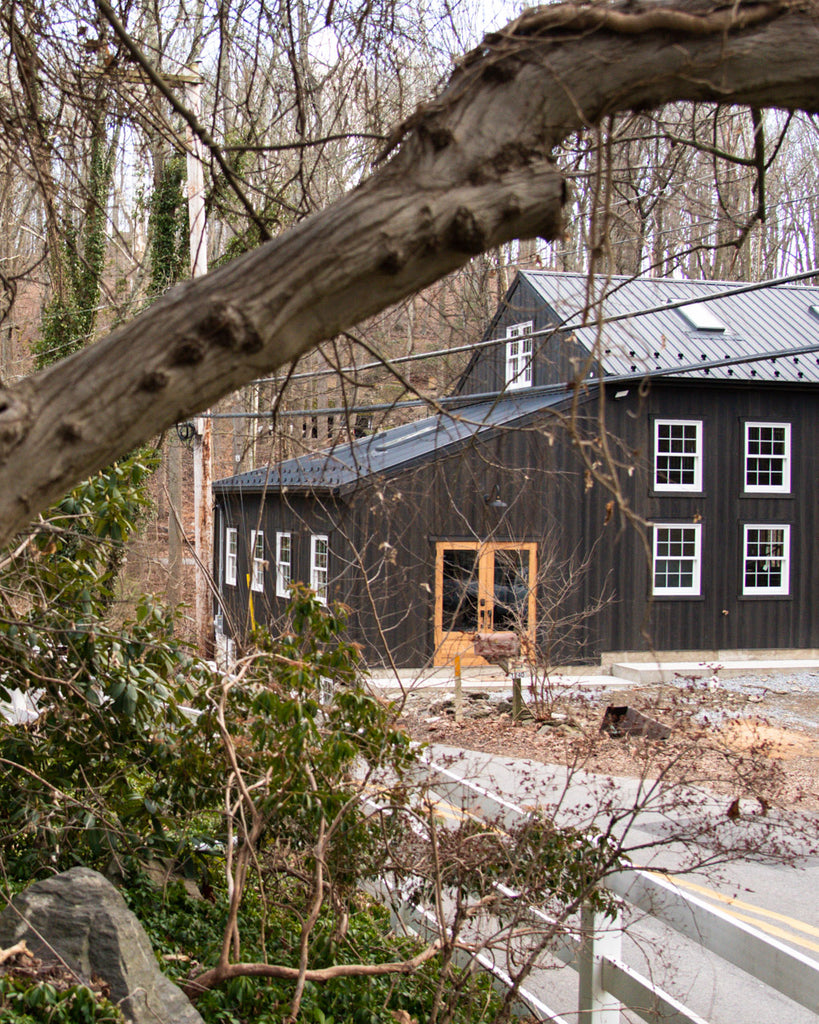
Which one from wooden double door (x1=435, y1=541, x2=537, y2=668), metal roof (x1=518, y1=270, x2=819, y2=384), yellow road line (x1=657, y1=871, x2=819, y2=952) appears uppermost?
metal roof (x1=518, y1=270, x2=819, y2=384)

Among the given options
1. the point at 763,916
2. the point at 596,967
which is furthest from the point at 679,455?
the point at 596,967

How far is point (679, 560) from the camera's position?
20938mm

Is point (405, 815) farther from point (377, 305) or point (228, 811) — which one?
point (377, 305)

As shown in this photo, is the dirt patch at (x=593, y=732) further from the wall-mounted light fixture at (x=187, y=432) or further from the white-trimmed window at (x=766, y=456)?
the white-trimmed window at (x=766, y=456)

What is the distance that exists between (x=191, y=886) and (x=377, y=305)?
5.10 m

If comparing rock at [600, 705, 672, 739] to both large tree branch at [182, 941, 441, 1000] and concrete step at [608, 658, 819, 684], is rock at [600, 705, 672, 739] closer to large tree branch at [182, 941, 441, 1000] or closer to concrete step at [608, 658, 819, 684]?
concrete step at [608, 658, 819, 684]

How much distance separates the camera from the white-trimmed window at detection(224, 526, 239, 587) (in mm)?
25406

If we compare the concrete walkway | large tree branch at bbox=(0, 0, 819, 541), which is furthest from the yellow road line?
the concrete walkway

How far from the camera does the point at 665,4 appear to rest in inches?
76.7

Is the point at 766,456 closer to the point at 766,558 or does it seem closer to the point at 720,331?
the point at 766,558

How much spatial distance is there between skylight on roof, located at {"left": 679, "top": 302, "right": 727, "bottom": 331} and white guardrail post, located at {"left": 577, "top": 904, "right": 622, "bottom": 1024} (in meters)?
18.7

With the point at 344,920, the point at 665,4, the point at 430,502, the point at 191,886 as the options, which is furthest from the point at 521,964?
the point at 430,502

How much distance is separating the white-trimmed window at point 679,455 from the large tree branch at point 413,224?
19353 millimetres

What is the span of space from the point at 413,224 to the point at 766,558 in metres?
21.1
